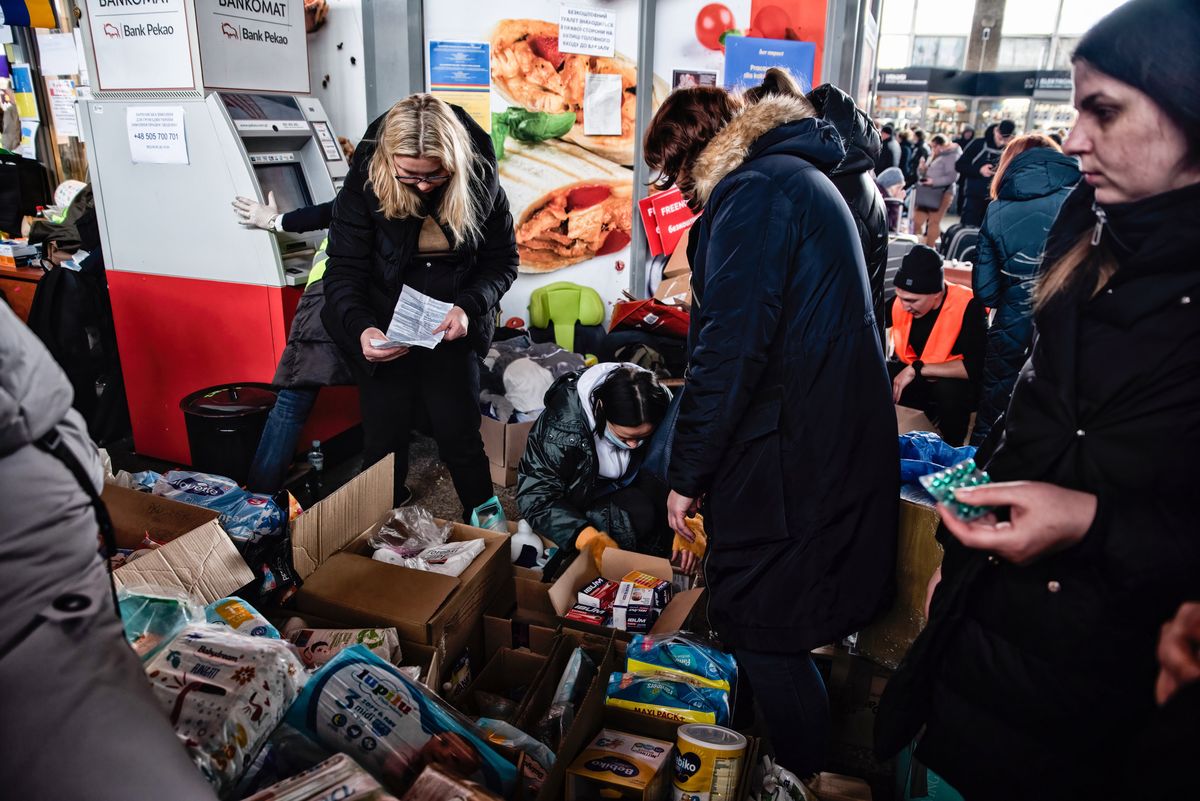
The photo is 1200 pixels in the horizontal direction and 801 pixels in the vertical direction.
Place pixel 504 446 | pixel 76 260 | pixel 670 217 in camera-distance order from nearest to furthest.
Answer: pixel 504 446
pixel 76 260
pixel 670 217

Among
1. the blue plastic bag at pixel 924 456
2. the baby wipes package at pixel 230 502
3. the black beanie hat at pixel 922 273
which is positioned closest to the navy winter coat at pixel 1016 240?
the black beanie hat at pixel 922 273

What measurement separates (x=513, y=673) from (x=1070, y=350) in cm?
157

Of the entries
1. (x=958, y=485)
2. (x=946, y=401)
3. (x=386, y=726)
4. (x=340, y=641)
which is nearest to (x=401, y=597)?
(x=340, y=641)

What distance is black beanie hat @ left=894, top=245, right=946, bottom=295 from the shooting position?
334 cm

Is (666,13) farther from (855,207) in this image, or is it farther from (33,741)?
(33,741)

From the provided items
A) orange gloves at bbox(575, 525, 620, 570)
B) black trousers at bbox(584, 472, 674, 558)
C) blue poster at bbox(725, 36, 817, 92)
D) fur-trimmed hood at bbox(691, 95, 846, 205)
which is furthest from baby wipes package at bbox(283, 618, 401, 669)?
blue poster at bbox(725, 36, 817, 92)

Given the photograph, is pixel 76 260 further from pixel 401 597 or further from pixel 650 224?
pixel 401 597

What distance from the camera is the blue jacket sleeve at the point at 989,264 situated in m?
3.21

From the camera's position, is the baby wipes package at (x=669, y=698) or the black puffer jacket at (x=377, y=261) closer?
the baby wipes package at (x=669, y=698)

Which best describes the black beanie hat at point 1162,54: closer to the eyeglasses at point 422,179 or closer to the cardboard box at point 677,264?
the eyeglasses at point 422,179

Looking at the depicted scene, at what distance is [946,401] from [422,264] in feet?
7.75

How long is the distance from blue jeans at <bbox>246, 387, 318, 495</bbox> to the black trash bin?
0.35ft

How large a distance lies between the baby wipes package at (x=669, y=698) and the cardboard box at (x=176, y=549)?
3.20 ft

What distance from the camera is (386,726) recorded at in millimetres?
1407
